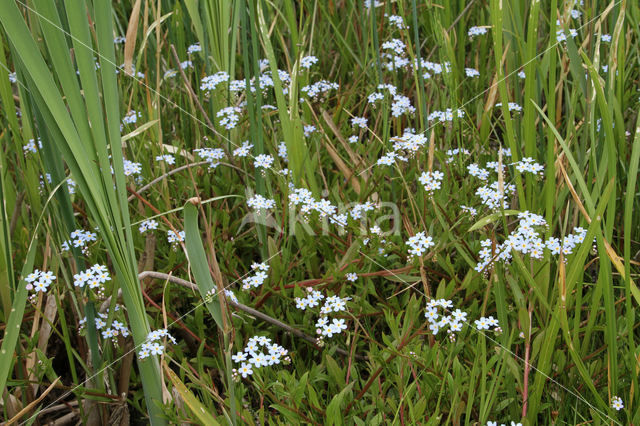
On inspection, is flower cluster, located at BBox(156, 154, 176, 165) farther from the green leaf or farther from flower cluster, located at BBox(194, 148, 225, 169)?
the green leaf

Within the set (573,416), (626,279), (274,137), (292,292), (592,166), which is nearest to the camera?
(626,279)

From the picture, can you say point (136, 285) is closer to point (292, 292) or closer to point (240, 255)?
point (292, 292)

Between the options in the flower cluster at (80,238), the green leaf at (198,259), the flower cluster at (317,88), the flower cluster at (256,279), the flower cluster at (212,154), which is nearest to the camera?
the green leaf at (198,259)

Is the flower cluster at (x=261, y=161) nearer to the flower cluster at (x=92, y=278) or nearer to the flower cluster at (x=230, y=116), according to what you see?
the flower cluster at (x=230, y=116)

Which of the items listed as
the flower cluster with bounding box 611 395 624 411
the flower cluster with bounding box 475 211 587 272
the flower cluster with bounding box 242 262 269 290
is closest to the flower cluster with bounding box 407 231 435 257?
the flower cluster with bounding box 475 211 587 272

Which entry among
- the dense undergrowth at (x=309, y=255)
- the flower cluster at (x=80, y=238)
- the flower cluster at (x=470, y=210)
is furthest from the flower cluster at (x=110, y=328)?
the flower cluster at (x=470, y=210)

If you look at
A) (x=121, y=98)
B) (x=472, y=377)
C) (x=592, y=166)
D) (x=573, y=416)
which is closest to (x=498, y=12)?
(x=592, y=166)

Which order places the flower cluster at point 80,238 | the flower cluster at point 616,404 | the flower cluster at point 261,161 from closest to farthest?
the flower cluster at point 616,404 → the flower cluster at point 80,238 → the flower cluster at point 261,161

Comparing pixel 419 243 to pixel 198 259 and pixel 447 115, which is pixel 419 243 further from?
pixel 198 259
